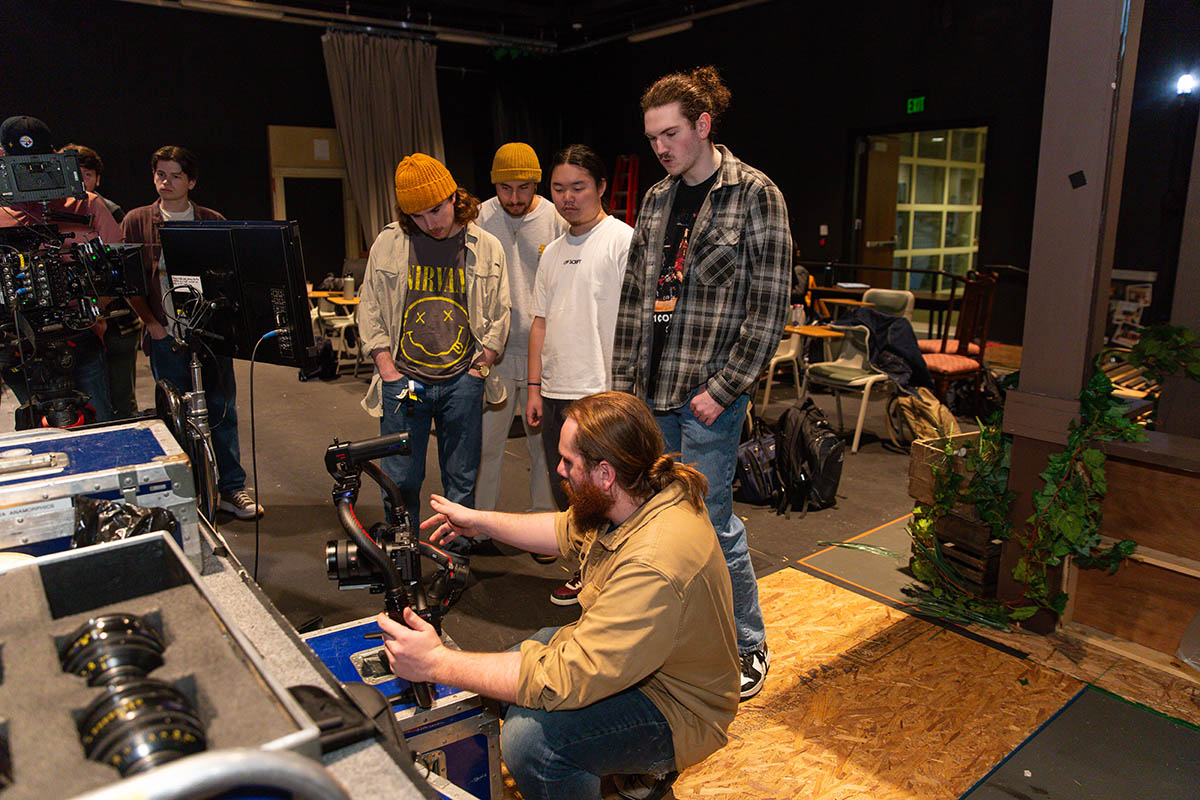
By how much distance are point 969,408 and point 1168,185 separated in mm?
2532

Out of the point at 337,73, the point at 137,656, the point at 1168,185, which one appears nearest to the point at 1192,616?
the point at 137,656

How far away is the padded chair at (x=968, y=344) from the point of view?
5.20 metres

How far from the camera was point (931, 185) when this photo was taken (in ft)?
32.0

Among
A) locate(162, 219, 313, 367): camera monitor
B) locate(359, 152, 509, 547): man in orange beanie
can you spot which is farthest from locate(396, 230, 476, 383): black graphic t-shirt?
locate(162, 219, 313, 367): camera monitor

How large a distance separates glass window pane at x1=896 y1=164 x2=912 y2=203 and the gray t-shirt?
7.17 meters

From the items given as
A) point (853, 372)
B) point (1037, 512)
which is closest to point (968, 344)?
point (853, 372)

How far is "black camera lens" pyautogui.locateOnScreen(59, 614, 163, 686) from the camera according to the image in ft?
2.58

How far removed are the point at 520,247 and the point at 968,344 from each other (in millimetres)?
3772

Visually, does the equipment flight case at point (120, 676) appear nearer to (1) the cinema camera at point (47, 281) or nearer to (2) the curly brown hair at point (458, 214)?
(1) the cinema camera at point (47, 281)

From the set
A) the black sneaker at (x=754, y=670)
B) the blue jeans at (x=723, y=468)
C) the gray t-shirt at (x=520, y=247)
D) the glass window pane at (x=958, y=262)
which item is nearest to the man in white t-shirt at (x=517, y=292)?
the gray t-shirt at (x=520, y=247)

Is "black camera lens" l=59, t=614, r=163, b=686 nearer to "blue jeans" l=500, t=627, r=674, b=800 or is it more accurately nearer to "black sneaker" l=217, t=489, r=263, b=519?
"blue jeans" l=500, t=627, r=674, b=800

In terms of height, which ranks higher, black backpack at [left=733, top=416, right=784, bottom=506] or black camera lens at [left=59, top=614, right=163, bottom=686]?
black camera lens at [left=59, top=614, right=163, bottom=686]

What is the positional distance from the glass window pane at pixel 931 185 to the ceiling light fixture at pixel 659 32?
11.1 feet

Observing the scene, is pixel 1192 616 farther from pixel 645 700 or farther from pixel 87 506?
pixel 87 506
